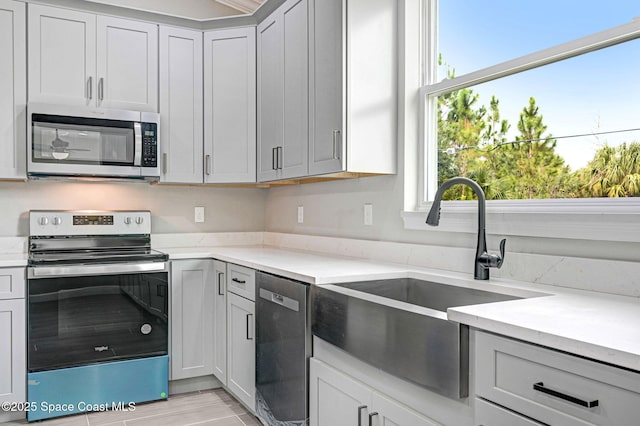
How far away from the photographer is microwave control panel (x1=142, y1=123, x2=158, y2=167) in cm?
329

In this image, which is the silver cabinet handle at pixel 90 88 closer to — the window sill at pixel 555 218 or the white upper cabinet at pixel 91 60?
the white upper cabinet at pixel 91 60

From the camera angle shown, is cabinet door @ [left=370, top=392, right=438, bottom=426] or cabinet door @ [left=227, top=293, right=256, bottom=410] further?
cabinet door @ [left=227, top=293, right=256, bottom=410]

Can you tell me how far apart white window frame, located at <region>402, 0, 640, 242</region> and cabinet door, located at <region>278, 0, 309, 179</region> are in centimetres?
64

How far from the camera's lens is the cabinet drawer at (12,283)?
8.95ft

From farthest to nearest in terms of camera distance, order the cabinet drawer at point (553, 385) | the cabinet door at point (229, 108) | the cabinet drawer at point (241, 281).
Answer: the cabinet door at point (229, 108) → the cabinet drawer at point (241, 281) → the cabinet drawer at point (553, 385)

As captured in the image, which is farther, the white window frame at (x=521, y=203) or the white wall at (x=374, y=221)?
Answer: the white wall at (x=374, y=221)

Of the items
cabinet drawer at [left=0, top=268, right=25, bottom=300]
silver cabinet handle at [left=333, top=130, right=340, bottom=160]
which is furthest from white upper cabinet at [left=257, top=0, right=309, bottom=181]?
cabinet drawer at [left=0, top=268, right=25, bottom=300]

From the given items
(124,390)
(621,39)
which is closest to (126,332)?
(124,390)

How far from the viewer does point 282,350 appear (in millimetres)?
2277

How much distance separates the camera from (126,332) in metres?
2.98

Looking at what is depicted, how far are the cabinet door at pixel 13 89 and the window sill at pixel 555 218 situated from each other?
2.39 m

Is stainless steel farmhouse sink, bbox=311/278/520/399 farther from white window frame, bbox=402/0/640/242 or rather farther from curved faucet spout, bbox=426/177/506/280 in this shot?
white window frame, bbox=402/0/640/242

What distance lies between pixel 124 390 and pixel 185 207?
136 cm

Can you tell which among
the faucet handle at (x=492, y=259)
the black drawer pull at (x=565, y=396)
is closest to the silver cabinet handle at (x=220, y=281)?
the faucet handle at (x=492, y=259)
